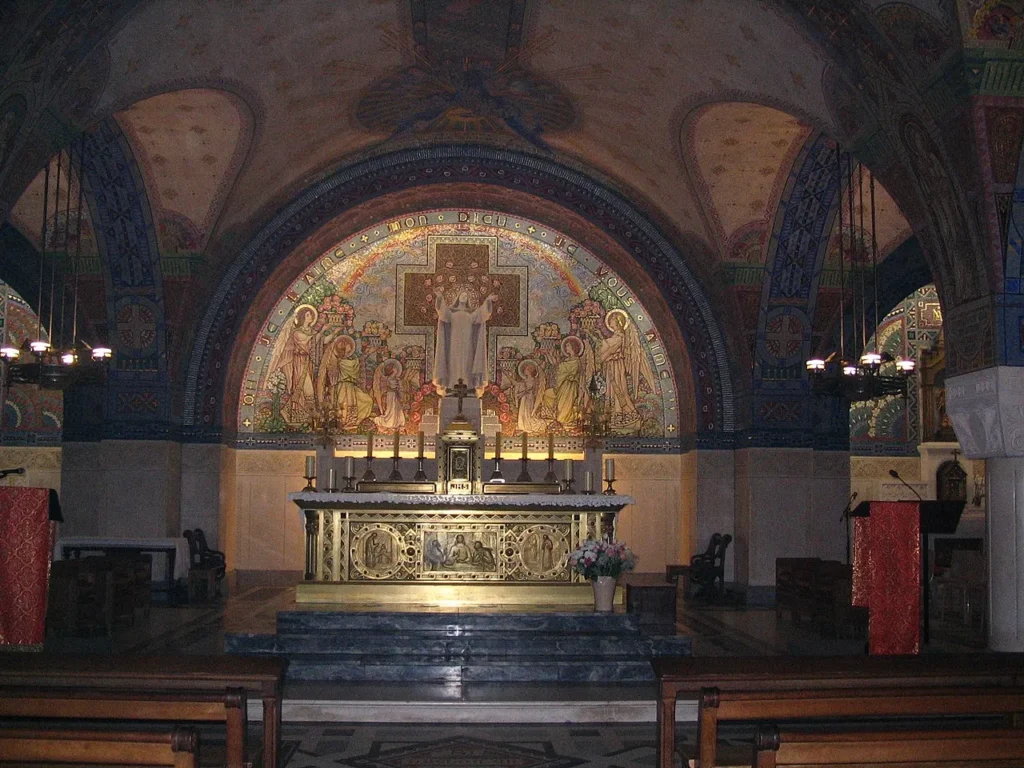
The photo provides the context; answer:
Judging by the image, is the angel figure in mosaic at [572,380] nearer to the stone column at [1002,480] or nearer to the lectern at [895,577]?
the lectern at [895,577]

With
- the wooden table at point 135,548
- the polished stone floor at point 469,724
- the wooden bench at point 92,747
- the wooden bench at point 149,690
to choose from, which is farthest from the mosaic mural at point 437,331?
the wooden bench at point 92,747

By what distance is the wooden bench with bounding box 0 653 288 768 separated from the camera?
5.31m

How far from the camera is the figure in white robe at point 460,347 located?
1728 cm

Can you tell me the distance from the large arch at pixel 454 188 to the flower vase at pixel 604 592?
6221mm

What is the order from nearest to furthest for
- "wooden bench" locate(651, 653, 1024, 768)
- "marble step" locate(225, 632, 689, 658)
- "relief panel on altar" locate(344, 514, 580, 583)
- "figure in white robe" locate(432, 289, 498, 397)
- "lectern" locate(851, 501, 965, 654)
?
1. "wooden bench" locate(651, 653, 1024, 768)
2. "lectern" locate(851, 501, 965, 654)
3. "marble step" locate(225, 632, 689, 658)
4. "relief panel on altar" locate(344, 514, 580, 583)
5. "figure in white robe" locate(432, 289, 498, 397)

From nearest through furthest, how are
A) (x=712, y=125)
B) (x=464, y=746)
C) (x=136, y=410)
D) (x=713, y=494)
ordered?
(x=464, y=746) < (x=712, y=125) < (x=136, y=410) < (x=713, y=494)

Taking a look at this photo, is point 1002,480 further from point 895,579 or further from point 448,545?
point 448,545

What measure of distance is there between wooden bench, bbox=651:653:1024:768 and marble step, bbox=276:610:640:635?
4.96 m

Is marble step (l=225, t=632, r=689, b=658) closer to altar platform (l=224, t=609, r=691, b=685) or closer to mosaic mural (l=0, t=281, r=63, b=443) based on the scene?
altar platform (l=224, t=609, r=691, b=685)

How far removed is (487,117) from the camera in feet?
53.7

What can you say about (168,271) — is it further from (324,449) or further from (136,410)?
(324,449)

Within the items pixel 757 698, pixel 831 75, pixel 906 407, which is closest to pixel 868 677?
pixel 757 698

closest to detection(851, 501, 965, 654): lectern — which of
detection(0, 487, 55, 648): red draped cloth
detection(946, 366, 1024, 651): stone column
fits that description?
detection(946, 366, 1024, 651): stone column

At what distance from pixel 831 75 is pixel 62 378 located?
888 cm
